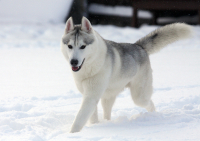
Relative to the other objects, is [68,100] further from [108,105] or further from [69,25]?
[69,25]

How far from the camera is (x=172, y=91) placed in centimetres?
462

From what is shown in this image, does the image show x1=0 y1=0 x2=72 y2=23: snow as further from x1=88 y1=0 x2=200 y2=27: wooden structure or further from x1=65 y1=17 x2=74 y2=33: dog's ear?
x1=65 y1=17 x2=74 y2=33: dog's ear

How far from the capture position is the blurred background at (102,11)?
1197cm

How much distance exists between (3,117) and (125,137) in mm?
1472

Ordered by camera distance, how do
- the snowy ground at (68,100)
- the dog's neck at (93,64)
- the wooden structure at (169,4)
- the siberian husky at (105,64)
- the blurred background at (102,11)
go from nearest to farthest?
the snowy ground at (68,100) → the siberian husky at (105,64) → the dog's neck at (93,64) → the wooden structure at (169,4) → the blurred background at (102,11)

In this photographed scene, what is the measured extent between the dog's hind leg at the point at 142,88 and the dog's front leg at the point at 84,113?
2.74 feet

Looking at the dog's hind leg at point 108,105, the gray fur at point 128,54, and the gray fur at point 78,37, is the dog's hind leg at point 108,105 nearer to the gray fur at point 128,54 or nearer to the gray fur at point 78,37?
the gray fur at point 128,54

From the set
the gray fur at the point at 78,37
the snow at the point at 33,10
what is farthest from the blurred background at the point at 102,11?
the gray fur at the point at 78,37

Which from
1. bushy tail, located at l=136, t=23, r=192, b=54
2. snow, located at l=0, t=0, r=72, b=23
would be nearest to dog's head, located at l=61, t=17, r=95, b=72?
bushy tail, located at l=136, t=23, r=192, b=54

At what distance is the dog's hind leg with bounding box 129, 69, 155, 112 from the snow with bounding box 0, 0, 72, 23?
30.7ft

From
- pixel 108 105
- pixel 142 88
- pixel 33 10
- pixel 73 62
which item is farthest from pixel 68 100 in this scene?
pixel 33 10

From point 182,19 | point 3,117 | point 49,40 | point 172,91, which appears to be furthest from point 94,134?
point 182,19

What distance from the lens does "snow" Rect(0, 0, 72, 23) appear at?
1189 cm

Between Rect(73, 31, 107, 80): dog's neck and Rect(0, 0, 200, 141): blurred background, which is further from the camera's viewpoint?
Rect(73, 31, 107, 80): dog's neck
